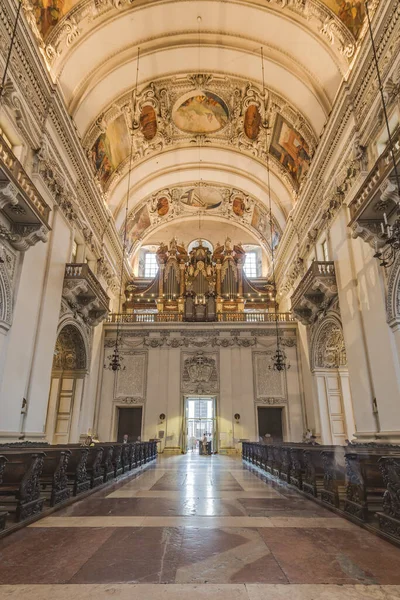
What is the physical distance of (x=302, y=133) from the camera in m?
14.0

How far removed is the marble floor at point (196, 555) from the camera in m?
2.35

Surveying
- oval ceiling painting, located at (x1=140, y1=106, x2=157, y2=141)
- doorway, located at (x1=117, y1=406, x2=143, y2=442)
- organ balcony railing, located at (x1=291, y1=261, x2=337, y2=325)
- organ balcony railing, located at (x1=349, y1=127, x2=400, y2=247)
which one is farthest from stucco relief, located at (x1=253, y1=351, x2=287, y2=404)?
oval ceiling painting, located at (x1=140, y1=106, x2=157, y2=141)

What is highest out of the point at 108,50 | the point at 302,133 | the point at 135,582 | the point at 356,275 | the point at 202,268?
the point at 108,50

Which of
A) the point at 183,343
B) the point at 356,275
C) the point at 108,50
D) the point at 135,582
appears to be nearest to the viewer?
the point at 135,582

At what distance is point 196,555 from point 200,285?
1791 cm

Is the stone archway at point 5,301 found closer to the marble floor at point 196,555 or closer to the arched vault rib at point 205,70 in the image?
the marble floor at point 196,555

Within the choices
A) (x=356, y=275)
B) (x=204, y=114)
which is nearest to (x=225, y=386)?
(x=356, y=275)

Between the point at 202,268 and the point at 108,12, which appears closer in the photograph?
the point at 108,12

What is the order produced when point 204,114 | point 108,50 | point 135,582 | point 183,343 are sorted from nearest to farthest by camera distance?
point 135,582, point 108,50, point 204,114, point 183,343

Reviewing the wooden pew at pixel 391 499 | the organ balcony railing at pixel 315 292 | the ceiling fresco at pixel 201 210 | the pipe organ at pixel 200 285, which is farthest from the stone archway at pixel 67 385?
the wooden pew at pixel 391 499

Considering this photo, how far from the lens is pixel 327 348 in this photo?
1406 centimetres

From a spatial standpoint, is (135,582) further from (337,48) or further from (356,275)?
(337,48)

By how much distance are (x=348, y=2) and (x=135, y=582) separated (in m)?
14.0

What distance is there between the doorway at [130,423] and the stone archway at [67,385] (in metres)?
4.07
